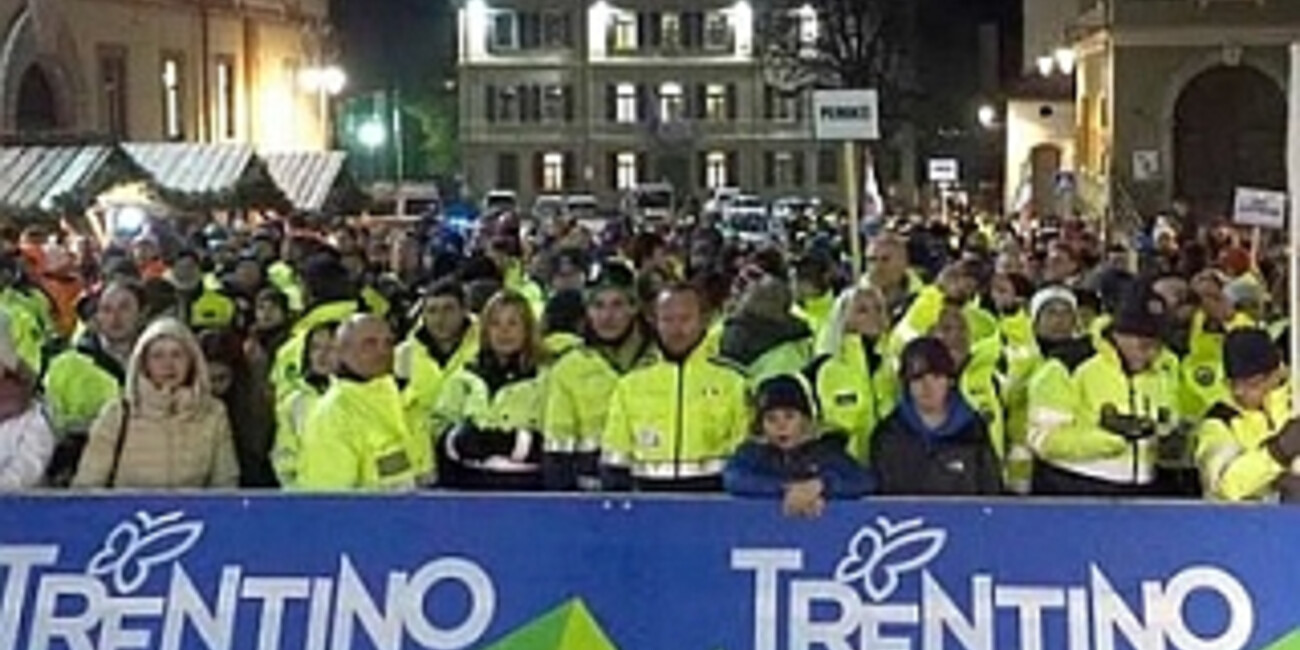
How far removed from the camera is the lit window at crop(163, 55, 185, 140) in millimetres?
53219

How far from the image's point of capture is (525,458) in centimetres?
1079

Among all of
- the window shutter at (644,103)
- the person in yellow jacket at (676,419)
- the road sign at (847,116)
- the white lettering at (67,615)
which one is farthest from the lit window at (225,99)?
the window shutter at (644,103)

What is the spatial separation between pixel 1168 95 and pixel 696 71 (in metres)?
59.5

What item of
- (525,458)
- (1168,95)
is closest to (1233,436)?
(525,458)

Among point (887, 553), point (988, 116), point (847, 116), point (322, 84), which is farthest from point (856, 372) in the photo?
point (988, 116)

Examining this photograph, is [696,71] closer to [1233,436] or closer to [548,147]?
[548,147]

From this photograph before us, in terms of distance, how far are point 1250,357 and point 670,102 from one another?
105 m

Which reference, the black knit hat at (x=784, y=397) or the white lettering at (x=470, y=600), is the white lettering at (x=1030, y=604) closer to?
the black knit hat at (x=784, y=397)

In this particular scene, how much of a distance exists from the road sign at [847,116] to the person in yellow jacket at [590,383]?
18.4ft

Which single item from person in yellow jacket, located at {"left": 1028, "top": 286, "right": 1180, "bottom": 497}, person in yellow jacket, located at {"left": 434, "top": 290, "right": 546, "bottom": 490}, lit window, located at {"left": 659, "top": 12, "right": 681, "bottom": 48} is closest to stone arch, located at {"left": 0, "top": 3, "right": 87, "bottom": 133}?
person in yellow jacket, located at {"left": 434, "top": 290, "right": 546, "bottom": 490}

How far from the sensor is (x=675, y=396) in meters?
10.1

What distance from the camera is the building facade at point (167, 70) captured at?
45719 millimetres

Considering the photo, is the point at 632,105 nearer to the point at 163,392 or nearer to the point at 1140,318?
the point at 1140,318

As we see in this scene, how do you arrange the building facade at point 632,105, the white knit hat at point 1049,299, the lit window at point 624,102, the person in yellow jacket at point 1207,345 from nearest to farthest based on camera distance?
the person in yellow jacket at point 1207,345
the white knit hat at point 1049,299
the building facade at point 632,105
the lit window at point 624,102
